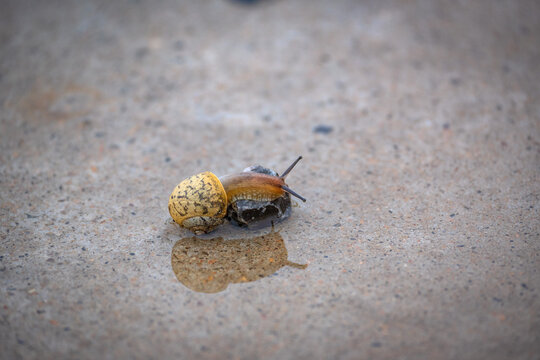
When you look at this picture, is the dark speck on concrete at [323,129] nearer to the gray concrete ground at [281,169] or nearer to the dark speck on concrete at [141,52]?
the gray concrete ground at [281,169]

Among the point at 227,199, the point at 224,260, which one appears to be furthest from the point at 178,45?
the point at 224,260

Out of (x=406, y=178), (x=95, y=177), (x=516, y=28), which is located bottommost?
(x=95, y=177)

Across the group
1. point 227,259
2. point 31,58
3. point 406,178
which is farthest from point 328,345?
point 31,58

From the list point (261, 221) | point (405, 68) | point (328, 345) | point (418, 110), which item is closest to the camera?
point (328, 345)

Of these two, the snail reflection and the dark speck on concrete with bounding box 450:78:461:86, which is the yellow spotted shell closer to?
the snail reflection

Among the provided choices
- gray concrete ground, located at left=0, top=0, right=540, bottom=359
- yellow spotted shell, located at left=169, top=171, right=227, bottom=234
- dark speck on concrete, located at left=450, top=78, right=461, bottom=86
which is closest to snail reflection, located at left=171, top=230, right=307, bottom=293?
gray concrete ground, located at left=0, top=0, right=540, bottom=359

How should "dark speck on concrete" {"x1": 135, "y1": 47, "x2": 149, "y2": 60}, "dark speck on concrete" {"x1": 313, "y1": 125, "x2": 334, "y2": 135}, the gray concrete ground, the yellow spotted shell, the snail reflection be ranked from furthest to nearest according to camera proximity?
"dark speck on concrete" {"x1": 135, "y1": 47, "x2": 149, "y2": 60}
"dark speck on concrete" {"x1": 313, "y1": 125, "x2": 334, "y2": 135}
the yellow spotted shell
the snail reflection
the gray concrete ground

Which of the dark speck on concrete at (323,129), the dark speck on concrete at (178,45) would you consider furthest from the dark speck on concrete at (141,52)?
the dark speck on concrete at (323,129)

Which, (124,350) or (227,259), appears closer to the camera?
(124,350)

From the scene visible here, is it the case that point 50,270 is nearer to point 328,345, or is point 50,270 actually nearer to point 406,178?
point 328,345
